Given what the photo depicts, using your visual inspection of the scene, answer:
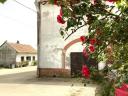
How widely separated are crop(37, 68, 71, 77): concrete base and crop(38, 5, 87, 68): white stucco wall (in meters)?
0.32

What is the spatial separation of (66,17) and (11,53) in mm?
59026

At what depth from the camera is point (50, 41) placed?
26391mm

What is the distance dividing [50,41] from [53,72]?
2.42 m

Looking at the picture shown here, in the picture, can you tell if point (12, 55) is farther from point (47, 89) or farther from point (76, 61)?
point (47, 89)

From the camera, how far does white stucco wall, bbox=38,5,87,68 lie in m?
26.2

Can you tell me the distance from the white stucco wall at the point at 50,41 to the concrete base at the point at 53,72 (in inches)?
12.6

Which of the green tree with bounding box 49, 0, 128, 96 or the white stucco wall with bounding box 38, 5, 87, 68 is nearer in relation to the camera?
the green tree with bounding box 49, 0, 128, 96

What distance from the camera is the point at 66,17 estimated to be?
303 centimetres

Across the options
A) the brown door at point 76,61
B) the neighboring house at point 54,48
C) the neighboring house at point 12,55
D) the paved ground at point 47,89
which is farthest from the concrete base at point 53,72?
the neighboring house at point 12,55

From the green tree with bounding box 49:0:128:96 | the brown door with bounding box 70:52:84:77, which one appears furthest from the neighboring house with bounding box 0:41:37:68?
the green tree with bounding box 49:0:128:96

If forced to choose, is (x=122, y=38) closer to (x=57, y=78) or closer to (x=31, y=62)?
(x=57, y=78)

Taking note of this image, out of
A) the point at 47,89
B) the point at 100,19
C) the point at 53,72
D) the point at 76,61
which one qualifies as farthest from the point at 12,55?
the point at 100,19

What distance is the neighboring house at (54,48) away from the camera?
25.9 m

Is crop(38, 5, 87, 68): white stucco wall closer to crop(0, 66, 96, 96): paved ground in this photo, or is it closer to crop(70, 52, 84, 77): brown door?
crop(70, 52, 84, 77): brown door
